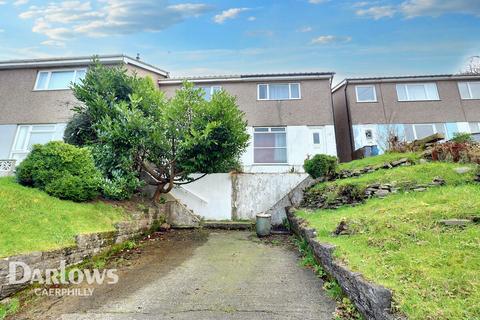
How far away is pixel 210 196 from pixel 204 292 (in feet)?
24.8

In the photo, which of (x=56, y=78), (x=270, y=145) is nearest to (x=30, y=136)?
(x=56, y=78)

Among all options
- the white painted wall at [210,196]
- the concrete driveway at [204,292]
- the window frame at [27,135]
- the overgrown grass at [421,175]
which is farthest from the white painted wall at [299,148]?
the window frame at [27,135]

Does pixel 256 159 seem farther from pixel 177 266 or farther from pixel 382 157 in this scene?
pixel 177 266

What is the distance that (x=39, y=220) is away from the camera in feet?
17.1

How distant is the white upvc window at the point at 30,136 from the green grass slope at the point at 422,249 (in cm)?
1540

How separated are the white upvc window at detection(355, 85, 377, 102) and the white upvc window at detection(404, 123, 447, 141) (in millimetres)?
2779

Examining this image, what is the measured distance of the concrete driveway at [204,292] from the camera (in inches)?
141

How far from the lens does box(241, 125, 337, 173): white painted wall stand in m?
13.8

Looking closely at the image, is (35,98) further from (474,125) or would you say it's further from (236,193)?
(474,125)

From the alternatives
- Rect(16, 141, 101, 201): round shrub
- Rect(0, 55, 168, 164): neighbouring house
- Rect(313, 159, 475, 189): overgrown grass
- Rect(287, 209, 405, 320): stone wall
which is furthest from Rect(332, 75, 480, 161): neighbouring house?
Rect(0, 55, 168, 164): neighbouring house

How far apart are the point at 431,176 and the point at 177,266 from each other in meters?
7.60

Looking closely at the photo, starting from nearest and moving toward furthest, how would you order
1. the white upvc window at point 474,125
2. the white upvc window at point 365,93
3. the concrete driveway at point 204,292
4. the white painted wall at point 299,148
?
1. the concrete driveway at point 204,292
2. the white painted wall at point 299,148
3. the white upvc window at point 474,125
4. the white upvc window at point 365,93

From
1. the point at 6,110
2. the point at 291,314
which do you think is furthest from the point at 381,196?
the point at 6,110

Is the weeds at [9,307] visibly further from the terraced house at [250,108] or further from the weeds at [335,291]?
the terraced house at [250,108]
